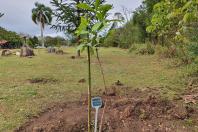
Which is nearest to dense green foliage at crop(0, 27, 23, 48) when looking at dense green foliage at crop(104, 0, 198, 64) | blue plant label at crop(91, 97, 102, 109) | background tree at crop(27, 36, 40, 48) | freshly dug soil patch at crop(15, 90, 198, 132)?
background tree at crop(27, 36, 40, 48)

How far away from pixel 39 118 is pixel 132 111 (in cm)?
141

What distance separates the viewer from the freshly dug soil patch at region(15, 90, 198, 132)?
4.54m

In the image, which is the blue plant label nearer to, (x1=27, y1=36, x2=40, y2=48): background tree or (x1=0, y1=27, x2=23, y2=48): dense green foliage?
(x1=27, y1=36, x2=40, y2=48): background tree

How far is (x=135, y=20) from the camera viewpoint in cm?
2966

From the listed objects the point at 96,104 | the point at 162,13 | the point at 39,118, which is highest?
the point at 162,13

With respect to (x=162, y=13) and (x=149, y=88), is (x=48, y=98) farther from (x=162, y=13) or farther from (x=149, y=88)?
(x=162, y=13)

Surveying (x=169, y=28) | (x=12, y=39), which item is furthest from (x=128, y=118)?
(x=12, y=39)

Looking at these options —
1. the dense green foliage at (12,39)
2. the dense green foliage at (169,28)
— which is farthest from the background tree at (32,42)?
the dense green foliage at (169,28)

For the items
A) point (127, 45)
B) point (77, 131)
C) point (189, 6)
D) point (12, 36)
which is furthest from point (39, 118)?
point (12, 36)

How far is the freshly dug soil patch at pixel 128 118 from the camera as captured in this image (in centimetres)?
454

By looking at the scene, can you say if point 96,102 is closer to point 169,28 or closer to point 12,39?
point 169,28

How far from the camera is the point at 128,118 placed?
4734mm

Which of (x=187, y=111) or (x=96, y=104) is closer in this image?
(x=96, y=104)

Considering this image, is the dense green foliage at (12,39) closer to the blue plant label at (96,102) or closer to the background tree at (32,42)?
the background tree at (32,42)
